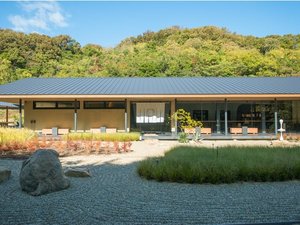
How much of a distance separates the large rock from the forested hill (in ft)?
111

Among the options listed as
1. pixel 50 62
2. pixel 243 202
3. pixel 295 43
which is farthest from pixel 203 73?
pixel 243 202

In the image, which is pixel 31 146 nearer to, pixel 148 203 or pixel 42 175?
pixel 42 175

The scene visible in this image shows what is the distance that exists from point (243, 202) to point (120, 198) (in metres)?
2.21

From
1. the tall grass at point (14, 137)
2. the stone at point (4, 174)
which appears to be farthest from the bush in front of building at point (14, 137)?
the stone at point (4, 174)

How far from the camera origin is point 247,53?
137 ft

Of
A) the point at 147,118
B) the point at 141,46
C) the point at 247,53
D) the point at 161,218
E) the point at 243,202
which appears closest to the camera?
the point at 161,218

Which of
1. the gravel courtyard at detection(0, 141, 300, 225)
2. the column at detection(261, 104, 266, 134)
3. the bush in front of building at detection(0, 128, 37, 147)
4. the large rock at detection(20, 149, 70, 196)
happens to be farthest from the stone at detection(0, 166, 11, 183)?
the column at detection(261, 104, 266, 134)

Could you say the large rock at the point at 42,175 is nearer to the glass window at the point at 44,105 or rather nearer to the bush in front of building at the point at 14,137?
the bush in front of building at the point at 14,137

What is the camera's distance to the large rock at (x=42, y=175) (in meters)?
5.90

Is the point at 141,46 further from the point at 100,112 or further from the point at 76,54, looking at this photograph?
the point at 100,112

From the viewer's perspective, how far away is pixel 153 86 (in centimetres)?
2100

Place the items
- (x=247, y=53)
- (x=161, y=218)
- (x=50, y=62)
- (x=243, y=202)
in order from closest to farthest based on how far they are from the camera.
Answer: (x=161, y=218), (x=243, y=202), (x=247, y=53), (x=50, y=62)

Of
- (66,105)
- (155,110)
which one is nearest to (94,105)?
(66,105)

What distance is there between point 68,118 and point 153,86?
244 inches
